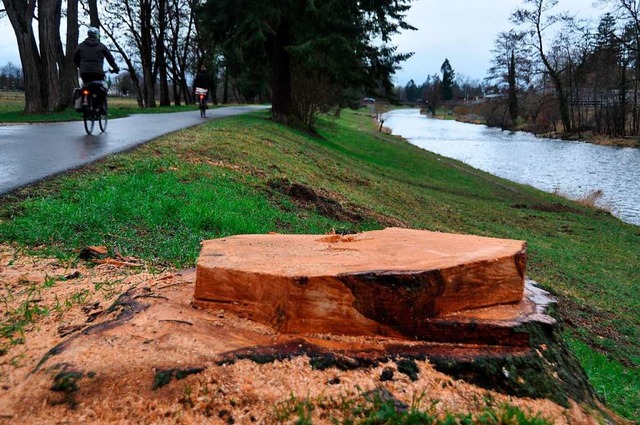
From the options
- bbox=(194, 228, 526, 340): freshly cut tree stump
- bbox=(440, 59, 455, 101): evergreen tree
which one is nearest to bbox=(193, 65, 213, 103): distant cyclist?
bbox=(194, 228, 526, 340): freshly cut tree stump

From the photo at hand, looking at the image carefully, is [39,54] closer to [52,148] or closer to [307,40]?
[307,40]

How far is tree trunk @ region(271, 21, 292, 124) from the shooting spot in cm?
2039

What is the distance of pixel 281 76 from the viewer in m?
20.8

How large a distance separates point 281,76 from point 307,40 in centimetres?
299

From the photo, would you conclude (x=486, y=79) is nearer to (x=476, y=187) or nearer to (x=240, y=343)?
(x=476, y=187)

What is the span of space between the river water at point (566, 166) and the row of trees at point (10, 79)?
7266 centimetres

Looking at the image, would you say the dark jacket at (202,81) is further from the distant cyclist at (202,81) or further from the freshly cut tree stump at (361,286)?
the freshly cut tree stump at (361,286)

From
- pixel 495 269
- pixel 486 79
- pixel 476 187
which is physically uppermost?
pixel 486 79

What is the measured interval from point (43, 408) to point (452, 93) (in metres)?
149

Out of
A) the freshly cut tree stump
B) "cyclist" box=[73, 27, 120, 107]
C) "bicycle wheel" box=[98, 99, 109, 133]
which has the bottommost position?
the freshly cut tree stump

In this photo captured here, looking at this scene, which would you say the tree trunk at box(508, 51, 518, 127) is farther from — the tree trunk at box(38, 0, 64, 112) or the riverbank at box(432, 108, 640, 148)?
the tree trunk at box(38, 0, 64, 112)

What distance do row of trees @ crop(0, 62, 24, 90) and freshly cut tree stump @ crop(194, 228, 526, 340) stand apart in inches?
3604

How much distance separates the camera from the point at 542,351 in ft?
8.02

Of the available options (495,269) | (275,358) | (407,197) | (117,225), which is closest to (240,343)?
(275,358)
